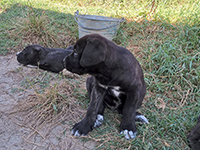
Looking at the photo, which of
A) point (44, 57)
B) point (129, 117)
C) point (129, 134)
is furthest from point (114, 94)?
point (44, 57)

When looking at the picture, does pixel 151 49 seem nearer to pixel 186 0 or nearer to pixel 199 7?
pixel 199 7

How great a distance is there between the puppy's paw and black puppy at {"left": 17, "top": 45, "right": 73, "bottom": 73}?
2.69 metres

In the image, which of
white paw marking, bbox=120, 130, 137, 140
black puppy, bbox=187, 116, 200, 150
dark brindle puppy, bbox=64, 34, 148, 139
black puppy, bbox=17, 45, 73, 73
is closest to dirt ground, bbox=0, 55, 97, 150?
dark brindle puppy, bbox=64, 34, 148, 139

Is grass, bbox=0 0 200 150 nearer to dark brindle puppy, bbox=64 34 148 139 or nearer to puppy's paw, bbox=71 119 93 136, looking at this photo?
puppy's paw, bbox=71 119 93 136

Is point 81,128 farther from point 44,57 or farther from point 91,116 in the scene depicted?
point 44,57

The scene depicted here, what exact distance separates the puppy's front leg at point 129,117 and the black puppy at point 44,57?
299 centimetres

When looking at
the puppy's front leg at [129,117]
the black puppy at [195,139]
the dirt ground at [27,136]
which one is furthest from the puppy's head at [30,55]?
the black puppy at [195,139]

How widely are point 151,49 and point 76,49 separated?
3.32m

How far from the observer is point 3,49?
6.15m

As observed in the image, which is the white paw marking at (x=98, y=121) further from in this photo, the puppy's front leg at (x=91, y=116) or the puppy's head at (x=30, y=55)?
the puppy's head at (x=30, y=55)

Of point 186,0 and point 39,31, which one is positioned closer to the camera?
point 39,31

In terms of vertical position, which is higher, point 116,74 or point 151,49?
point 116,74

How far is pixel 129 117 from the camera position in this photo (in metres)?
3.00

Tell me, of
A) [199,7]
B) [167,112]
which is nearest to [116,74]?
[167,112]
